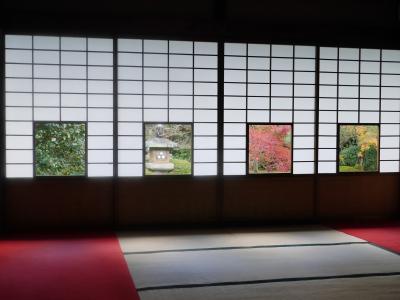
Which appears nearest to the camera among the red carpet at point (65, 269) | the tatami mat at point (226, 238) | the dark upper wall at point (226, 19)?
the red carpet at point (65, 269)

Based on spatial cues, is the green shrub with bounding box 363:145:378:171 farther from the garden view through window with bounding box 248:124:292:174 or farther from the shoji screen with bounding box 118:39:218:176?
the shoji screen with bounding box 118:39:218:176

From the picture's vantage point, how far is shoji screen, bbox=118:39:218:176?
818 cm

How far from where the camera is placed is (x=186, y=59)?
8398 millimetres

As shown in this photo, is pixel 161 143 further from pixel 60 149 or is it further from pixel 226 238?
pixel 226 238

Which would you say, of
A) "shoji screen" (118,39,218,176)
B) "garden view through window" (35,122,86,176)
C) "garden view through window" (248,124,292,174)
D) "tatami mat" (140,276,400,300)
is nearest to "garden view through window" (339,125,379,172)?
"garden view through window" (248,124,292,174)

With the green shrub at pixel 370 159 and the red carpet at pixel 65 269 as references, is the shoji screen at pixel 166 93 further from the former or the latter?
the green shrub at pixel 370 159

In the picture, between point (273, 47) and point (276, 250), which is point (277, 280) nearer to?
point (276, 250)

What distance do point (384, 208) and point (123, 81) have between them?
4962 mm

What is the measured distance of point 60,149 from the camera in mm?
7977

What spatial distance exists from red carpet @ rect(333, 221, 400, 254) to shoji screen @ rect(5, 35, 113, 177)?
3848mm

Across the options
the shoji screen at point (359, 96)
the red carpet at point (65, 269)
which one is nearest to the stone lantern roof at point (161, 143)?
the red carpet at point (65, 269)

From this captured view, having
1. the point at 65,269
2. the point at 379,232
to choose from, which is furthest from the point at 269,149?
the point at 65,269

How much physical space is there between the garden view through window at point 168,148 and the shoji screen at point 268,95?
0.64 metres

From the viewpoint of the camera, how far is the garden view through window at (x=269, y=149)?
8.66 m
